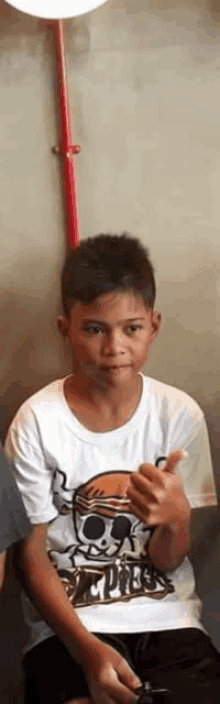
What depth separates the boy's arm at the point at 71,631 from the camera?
1354 mm

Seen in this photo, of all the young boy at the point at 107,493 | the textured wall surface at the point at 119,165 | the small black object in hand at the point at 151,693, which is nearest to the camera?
the small black object in hand at the point at 151,693

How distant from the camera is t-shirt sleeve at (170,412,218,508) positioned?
1574mm

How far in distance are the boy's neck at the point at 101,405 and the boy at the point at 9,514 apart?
0.18 metres

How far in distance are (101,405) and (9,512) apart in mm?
259

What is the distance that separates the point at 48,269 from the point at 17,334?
0.45 feet

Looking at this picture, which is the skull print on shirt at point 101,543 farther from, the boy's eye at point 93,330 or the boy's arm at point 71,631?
the boy's eye at point 93,330

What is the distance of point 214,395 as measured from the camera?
1.80 m

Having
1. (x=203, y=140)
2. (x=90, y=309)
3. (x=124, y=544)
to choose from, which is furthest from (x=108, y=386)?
(x=203, y=140)

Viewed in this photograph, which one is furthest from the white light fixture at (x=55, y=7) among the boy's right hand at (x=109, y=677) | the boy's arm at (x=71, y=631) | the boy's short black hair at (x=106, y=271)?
the boy's right hand at (x=109, y=677)

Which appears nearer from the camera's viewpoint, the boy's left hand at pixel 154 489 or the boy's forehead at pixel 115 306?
the boy's left hand at pixel 154 489

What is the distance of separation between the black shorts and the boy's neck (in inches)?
13.3

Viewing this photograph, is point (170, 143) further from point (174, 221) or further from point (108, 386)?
point (108, 386)

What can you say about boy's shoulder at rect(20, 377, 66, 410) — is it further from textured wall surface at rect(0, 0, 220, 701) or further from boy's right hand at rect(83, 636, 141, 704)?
boy's right hand at rect(83, 636, 141, 704)

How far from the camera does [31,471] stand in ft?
4.94
